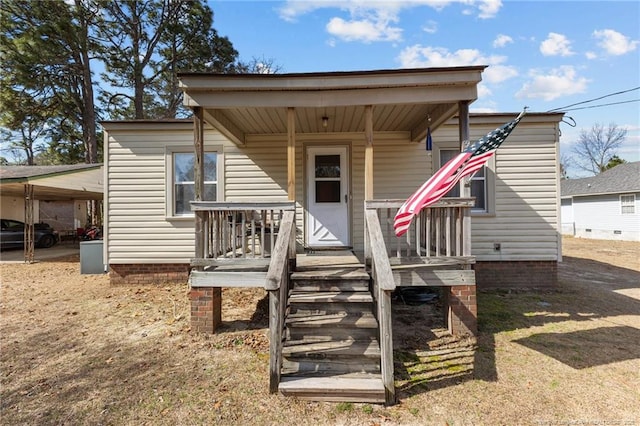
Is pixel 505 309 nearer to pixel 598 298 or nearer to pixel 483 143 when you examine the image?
pixel 598 298

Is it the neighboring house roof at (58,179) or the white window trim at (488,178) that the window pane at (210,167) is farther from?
the neighboring house roof at (58,179)

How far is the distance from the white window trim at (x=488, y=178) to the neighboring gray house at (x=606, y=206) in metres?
15.4

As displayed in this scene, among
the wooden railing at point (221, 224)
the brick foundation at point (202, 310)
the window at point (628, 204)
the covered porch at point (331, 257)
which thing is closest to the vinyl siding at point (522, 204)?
the covered porch at point (331, 257)

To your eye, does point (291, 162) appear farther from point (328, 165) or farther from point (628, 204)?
point (628, 204)

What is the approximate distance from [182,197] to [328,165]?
3.33 m

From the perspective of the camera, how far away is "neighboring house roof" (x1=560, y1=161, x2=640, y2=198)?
16641mm

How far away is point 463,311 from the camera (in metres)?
4.22

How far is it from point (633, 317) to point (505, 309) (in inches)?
74.5

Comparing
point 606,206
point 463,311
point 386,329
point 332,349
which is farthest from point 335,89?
point 606,206

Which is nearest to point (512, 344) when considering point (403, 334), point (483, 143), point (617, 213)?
point (403, 334)

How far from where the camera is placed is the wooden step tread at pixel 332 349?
127 inches

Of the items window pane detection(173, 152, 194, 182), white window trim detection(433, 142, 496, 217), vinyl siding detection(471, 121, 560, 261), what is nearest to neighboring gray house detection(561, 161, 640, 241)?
vinyl siding detection(471, 121, 560, 261)

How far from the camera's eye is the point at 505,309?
207 inches

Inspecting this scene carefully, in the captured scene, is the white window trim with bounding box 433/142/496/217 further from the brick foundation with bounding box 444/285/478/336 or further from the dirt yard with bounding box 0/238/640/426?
the brick foundation with bounding box 444/285/478/336
